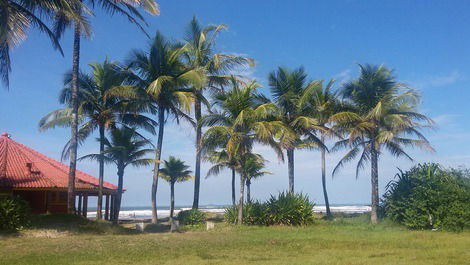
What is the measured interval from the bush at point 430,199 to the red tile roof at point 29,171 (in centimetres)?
1773

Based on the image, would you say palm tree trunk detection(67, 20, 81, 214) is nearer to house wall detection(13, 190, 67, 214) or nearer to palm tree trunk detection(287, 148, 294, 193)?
house wall detection(13, 190, 67, 214)

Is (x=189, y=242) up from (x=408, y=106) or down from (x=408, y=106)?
down

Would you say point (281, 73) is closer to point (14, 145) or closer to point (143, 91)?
point (143, 91)

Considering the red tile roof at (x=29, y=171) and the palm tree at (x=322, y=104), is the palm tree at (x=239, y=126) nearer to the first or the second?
the palm tree at (x=322, y=104)

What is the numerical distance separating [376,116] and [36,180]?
61.1 ft

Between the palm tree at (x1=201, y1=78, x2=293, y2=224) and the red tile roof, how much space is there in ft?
29.0

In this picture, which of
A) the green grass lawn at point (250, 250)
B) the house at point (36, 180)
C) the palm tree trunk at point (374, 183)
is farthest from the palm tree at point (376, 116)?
the house at point (36, 180)

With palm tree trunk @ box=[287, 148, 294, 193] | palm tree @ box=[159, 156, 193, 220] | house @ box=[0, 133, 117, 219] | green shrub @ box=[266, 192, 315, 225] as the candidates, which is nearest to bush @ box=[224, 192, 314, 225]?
green shrub @ box=[266, 192, 315, 225]

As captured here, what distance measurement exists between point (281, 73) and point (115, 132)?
10.8 m

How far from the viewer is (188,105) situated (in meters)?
24.6

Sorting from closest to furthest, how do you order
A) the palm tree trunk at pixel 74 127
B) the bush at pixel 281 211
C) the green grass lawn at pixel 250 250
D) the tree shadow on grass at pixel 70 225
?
the green grass lawn at pixel 250 250 → the tree shadow on grass at pixel 70 225 → the palm tree trunk at pixel 74 127 → the bush at pixel 281 211

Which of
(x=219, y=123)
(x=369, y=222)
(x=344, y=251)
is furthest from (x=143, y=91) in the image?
(x=344, y=251)

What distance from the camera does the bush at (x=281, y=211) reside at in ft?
73.9

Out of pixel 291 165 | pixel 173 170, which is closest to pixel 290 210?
pixel 291 165
